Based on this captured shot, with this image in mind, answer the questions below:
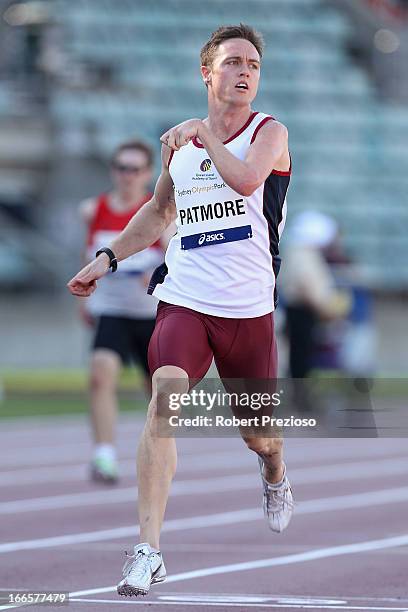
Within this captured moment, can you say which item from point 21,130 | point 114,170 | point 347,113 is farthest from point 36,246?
point 114,170

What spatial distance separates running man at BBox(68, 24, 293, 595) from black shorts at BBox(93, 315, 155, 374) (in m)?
5.20

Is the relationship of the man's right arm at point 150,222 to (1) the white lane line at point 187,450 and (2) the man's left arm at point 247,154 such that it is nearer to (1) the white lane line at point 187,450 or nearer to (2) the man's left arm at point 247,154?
(2) the man's left arm at point 247,154

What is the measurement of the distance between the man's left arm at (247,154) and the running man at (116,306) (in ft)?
17.2

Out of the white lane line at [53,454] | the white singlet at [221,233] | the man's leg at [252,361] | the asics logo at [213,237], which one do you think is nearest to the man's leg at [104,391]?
the white lane line at [53,454]

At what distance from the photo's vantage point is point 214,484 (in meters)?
12.5

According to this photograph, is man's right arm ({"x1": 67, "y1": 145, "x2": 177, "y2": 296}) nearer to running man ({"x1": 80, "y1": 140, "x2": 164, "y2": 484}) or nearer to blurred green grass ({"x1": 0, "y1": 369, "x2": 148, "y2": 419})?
running man ({"x1": 80, "y1": 140, "x2": 164, "y2": 484})

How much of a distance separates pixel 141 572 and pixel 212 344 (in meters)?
1.09

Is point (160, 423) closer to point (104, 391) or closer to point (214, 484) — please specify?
point (104, 391)

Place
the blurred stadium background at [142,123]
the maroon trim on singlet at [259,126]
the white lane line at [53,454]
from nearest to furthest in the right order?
1. the maroon trim on singlet at [259,126]
2. the white lane line at [53,454]
3. the blurred stadium background at [142,123]

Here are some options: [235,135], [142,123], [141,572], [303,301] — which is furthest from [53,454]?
[142,123]

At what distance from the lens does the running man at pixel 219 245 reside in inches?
245

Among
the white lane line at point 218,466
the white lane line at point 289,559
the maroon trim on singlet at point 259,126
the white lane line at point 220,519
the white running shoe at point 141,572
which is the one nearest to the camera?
the white running shoe at point 141,572

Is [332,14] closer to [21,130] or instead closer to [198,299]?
[21,130]

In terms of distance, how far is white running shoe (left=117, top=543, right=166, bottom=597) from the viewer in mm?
5789
